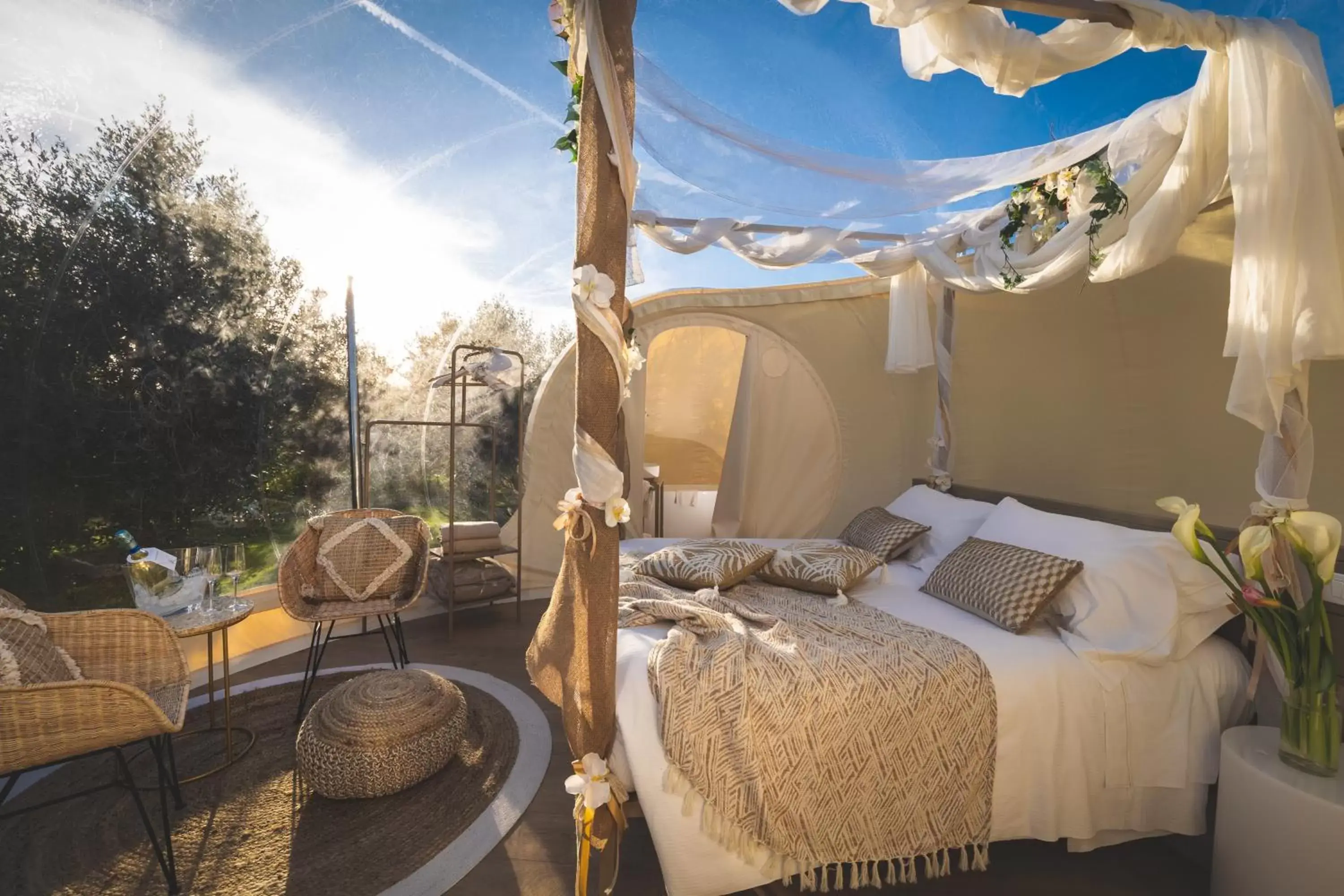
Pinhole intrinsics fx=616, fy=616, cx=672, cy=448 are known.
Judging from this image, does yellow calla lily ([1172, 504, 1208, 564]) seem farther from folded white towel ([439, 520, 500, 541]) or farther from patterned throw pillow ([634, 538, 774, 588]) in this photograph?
folded white towel ([439, 520, 500, 541])

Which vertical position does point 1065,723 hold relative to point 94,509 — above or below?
below

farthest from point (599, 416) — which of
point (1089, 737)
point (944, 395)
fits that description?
point (944, 395)

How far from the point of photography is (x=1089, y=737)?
1.79 meters

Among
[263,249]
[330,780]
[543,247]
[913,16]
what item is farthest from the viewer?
[543,247]

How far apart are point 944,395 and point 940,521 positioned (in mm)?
848

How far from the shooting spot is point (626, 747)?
162 cm

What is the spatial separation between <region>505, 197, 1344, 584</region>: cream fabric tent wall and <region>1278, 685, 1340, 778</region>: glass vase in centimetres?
101

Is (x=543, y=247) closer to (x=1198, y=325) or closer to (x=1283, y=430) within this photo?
(x=1198, y=325)

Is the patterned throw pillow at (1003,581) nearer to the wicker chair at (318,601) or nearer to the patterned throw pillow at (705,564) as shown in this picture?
the patterned throw pillow at (705,564)

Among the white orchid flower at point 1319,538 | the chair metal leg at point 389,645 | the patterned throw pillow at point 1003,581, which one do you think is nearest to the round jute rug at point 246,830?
the chair metal leg at point 389,645

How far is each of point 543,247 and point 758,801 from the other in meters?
4.79

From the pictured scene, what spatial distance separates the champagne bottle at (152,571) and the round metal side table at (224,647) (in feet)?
0.33

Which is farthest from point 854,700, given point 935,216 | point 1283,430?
point 935,216

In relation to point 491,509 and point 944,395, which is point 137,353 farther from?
point 944,395
